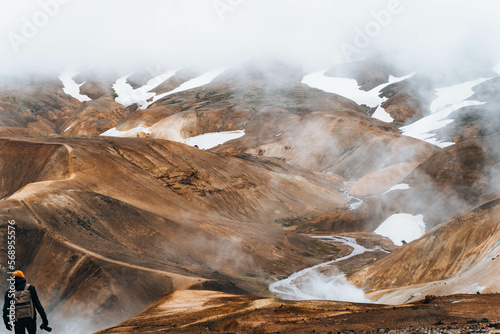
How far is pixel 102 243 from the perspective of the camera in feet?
143

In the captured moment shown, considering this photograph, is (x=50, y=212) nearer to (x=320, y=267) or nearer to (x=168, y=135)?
(x=320, y=267)

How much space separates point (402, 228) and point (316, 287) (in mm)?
27949

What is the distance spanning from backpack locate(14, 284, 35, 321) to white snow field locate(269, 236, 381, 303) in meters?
29.3

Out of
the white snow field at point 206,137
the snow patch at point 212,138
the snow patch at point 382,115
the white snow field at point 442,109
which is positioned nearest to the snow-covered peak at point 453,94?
the white snow field at point 442,109

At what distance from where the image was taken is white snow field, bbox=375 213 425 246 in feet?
227

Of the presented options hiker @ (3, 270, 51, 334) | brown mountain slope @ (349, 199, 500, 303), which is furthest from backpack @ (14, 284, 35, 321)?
brown mountain slope @ (349, 199, 500, 303)

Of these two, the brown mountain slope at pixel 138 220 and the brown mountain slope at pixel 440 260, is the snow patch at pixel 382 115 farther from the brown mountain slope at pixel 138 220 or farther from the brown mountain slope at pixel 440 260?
the brown mountain slope at pixel 440 260

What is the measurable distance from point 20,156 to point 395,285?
44492mm

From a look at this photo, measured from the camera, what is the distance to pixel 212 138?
506 feet

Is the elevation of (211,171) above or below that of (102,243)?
below

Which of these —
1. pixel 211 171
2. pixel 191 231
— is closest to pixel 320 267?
pixel 191 231

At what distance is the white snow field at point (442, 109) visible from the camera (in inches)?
5722

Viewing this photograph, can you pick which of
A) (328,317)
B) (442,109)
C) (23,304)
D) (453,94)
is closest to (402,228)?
(328,317)

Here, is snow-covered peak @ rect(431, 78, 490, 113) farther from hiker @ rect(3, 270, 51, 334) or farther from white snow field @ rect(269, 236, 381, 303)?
hiker @ rect(3, 270, 51, 334)
